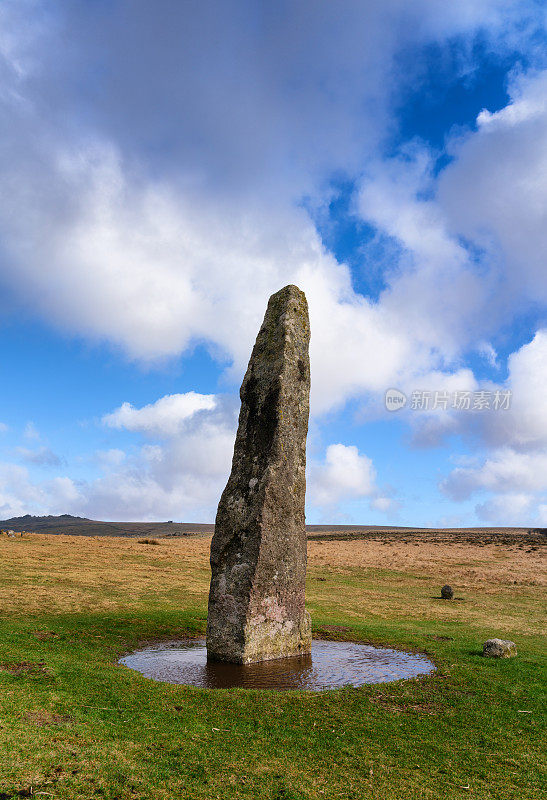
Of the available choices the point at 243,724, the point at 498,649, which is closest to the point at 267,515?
the point at 243,724

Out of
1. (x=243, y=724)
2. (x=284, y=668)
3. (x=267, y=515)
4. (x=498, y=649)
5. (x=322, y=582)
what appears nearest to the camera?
(x=243, y=724)

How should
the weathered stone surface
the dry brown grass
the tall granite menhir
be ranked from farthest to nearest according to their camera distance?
the dry brown grass < the weathered stone surface < the tall granite menhir

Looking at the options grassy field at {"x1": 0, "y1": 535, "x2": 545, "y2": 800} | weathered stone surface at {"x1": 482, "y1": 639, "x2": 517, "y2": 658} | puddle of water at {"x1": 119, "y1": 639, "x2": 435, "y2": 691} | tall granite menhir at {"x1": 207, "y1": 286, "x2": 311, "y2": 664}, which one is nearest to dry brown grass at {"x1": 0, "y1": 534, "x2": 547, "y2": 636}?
grassy field at {"x1": 0, "y1": 535, "x2": 545, "y2": 800}

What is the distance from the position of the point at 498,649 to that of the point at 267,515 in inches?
293

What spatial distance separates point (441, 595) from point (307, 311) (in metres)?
20.3

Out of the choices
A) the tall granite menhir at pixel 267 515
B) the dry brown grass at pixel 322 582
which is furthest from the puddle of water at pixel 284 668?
the dry brown grass at pixel 322 582

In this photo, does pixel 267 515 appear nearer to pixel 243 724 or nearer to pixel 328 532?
pixel 243 724

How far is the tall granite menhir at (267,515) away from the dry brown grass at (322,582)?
7.69 meters

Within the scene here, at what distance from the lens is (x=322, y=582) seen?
106 ft

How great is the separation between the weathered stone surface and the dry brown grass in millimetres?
6855

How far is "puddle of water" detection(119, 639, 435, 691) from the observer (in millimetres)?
11586

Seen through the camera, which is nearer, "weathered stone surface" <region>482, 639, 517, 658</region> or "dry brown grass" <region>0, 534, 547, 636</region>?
"weathered stone surface" <region>482, 639, 517, 658</region>

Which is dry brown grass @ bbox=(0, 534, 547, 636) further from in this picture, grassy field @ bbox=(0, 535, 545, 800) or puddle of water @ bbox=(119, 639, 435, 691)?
puddle of water @ bbox=(119, 639, 435, 691)

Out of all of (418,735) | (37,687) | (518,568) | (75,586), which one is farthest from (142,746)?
(518,568)
